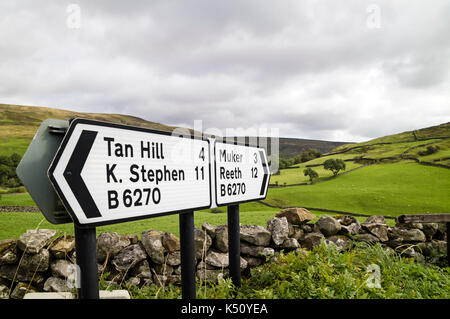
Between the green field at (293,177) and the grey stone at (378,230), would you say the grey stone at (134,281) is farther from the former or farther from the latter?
the green field at (293,177)

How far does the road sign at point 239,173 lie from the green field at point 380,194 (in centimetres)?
868

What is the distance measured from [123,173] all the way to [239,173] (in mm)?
1803

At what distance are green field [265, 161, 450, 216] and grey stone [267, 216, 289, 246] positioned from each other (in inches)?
263

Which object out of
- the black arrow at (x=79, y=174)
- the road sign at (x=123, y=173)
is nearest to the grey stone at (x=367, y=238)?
the road sign at (x=123, y=173)

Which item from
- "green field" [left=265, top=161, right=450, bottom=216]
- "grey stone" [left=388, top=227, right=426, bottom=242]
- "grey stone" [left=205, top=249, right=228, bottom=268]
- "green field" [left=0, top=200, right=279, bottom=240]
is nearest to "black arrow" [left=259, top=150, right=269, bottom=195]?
"grey stone" [left=205, top=249, right=228, bottom=268]

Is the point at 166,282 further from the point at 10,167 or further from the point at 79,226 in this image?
the point at 10,167

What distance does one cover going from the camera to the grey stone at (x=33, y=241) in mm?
4102

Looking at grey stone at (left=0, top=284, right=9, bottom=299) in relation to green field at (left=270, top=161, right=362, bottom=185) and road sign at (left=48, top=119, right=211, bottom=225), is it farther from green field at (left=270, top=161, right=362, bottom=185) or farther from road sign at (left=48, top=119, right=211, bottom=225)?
green field at (left=270, top=161, right=362, bottom=185)

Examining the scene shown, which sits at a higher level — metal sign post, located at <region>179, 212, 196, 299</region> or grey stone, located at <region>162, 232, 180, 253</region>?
metal sign post, located at <region>179, 212, 196, 299</region>

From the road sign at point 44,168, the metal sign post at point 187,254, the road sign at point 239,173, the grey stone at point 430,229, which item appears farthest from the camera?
the grey stone at point 430,229

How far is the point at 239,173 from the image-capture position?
11.4 feet

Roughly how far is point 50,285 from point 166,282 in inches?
70.0

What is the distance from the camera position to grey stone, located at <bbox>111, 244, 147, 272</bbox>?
175 inches

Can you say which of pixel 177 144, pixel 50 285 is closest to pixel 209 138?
pixel 177 144
